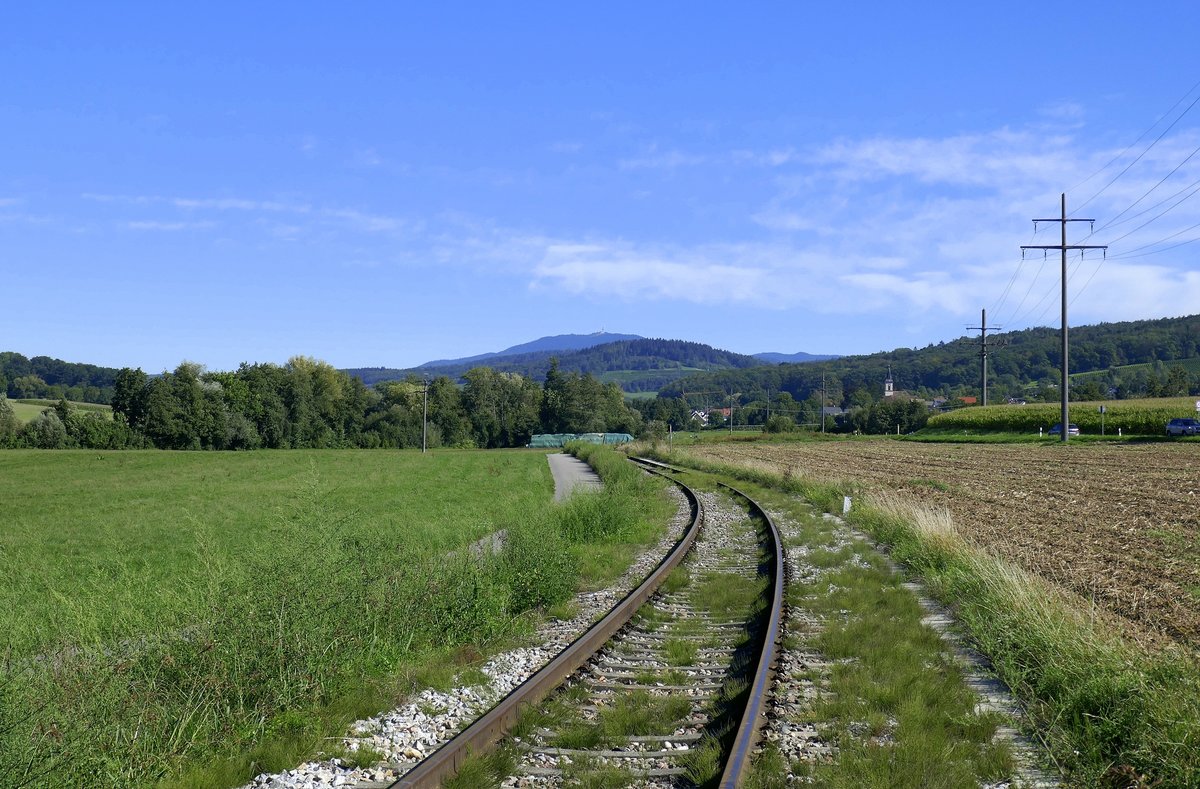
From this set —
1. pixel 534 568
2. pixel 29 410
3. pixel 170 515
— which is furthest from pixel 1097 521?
pixel 29 410

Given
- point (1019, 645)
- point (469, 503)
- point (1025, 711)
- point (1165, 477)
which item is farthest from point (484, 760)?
point (1165, 477)

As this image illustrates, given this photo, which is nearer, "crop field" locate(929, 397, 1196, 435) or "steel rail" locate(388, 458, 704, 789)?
"steel rail" locate(388, 458, 704, 789)

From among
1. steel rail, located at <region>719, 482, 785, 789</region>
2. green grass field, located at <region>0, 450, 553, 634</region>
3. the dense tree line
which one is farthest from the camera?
the dense tree line

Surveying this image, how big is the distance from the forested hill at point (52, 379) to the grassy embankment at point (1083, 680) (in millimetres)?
138542

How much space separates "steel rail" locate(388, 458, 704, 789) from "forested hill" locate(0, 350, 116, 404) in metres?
136

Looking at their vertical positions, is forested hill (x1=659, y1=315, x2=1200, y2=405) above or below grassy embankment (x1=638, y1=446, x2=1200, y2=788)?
above

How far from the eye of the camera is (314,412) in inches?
4606

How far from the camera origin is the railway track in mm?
5230

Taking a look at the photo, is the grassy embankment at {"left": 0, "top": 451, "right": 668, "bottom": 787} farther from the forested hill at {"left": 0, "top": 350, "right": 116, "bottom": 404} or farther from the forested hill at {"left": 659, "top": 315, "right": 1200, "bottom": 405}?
the forested hill at {"left": 659, "top": 315, "right": 1200, "bottom": 405}

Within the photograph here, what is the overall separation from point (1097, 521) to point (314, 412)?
360 ft

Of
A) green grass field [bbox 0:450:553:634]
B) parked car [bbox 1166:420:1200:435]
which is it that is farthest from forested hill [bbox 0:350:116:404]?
parked car [bbox 1166:420:1200:435]

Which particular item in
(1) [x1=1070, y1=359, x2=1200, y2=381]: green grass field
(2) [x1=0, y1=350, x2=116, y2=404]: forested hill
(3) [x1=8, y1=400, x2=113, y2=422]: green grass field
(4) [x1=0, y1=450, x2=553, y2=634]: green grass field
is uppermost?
(1) [x1=1070, y1=359, x2=1200, y2=381]: green grass field

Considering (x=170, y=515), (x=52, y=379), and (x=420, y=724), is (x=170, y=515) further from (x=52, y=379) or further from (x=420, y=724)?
(x=52, y=379)

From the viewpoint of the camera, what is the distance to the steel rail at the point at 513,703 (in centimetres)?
492
